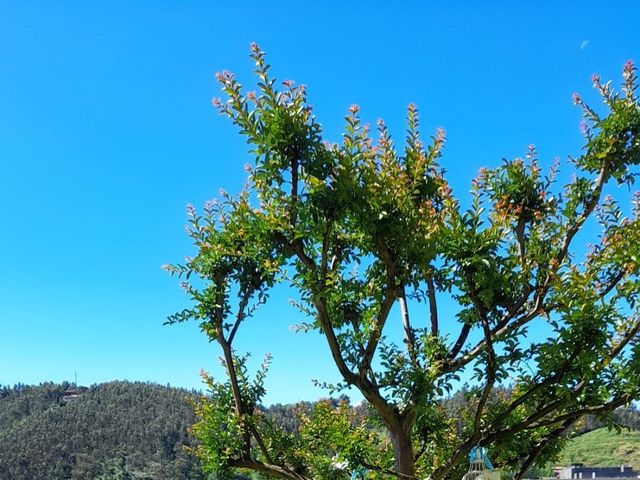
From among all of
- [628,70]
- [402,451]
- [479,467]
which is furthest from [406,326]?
[628,70]

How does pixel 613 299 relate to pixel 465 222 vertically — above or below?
below

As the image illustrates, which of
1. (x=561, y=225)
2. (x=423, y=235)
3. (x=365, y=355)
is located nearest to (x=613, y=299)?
(x=561, y=225)

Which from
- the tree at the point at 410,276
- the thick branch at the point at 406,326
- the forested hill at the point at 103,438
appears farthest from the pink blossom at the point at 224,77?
the forested hill at the point at 103,438

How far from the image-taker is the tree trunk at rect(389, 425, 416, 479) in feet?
13.5

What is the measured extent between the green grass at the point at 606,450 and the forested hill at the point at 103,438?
4083 centimetres

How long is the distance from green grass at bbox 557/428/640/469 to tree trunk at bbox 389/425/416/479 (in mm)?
63757

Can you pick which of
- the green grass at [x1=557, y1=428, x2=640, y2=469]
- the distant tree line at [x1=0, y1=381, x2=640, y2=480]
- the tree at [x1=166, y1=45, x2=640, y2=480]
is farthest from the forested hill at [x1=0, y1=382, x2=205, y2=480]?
the tree at [x1=166, y1=45, x2=640, y2=480]

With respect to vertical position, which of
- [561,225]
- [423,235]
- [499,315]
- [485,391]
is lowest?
[485,391]

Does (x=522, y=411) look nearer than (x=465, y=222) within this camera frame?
No

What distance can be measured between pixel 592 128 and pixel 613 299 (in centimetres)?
149

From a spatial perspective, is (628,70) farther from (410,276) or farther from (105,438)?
(105,438)

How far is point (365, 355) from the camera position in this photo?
13.0 feet

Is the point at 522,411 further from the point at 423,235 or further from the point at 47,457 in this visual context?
the point at 47,457

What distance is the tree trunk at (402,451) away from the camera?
413 cm
